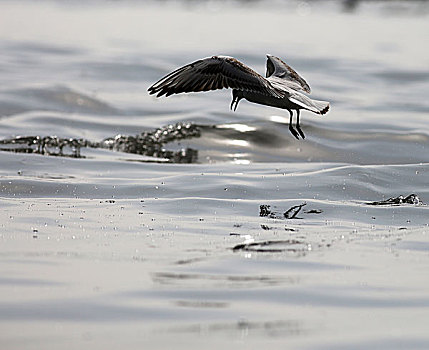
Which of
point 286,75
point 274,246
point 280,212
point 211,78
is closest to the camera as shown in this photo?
point 274,246

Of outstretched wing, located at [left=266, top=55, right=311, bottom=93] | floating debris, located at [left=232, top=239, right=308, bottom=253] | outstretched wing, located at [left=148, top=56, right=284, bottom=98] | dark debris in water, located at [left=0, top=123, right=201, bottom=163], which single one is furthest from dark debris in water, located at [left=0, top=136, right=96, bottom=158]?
floating debris, located at [left=232, top=239, right=308, bottom=253]

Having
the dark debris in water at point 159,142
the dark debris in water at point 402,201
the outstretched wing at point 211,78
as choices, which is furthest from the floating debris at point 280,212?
the dark debris in water at point 159,142

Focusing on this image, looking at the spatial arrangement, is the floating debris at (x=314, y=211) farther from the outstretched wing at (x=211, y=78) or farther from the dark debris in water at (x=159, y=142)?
the dark debris in water at (x=159, y=142)

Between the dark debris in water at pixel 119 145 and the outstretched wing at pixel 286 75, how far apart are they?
163cm

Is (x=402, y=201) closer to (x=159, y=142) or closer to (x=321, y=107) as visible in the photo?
(x=321, y=107)

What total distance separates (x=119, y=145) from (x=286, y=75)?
2663mm

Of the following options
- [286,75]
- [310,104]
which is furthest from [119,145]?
[310,104]

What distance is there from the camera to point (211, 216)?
6.91 metres

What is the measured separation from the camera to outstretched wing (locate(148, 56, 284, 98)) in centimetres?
722

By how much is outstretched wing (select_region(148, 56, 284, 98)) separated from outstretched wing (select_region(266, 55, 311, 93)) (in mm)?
756

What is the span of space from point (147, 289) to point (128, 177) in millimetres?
3630

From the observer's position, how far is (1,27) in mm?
22344

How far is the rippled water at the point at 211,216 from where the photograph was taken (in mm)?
4504

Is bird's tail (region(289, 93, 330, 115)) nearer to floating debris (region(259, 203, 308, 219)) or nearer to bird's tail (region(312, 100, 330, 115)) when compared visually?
bird's tail (region(312, 100, 330, 115))
